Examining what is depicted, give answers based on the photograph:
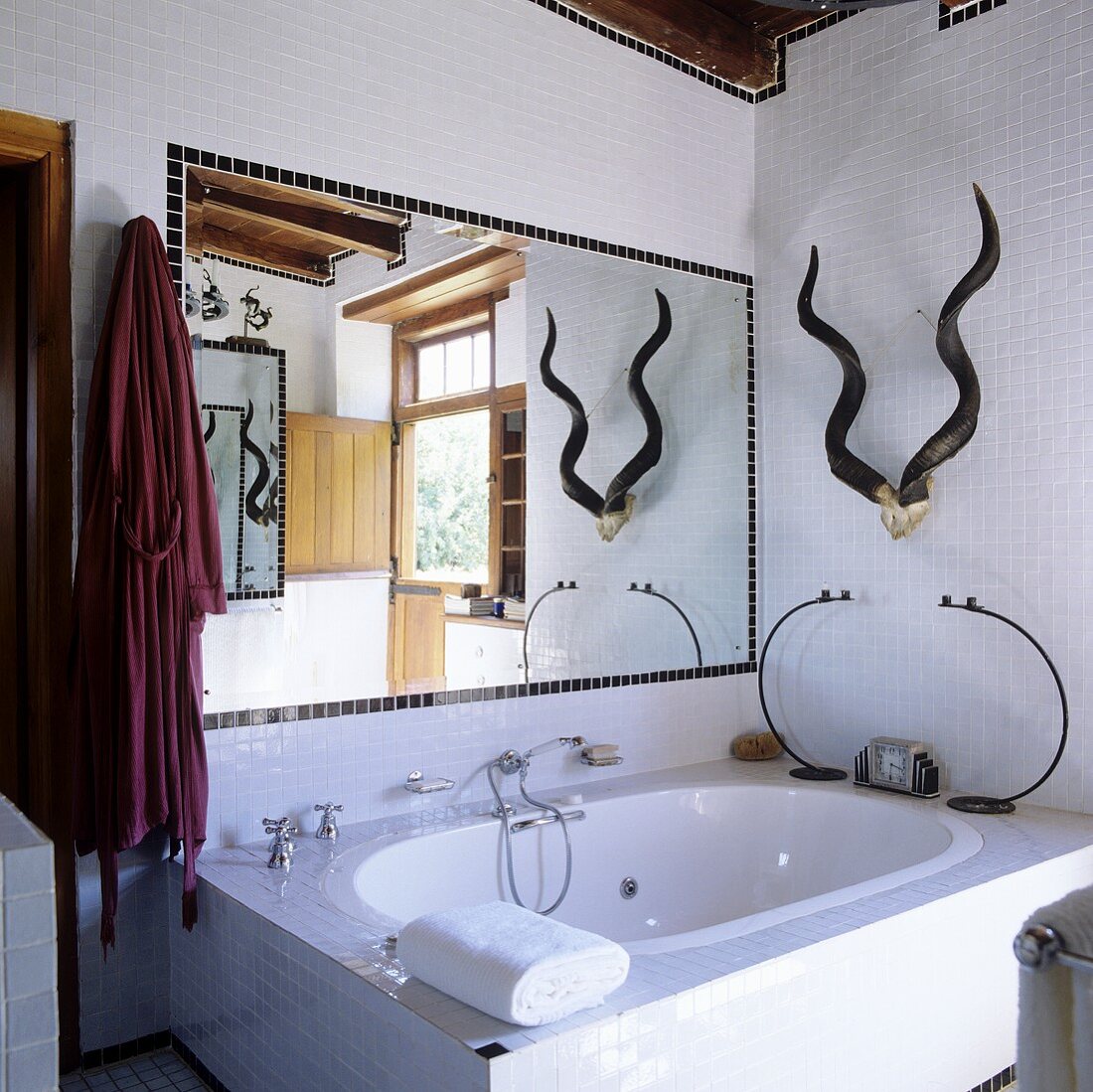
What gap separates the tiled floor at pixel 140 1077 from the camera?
7.32 feet

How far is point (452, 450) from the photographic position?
9.50ft

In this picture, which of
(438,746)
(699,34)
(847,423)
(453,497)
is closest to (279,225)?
(453,497)

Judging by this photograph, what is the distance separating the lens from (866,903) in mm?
2137

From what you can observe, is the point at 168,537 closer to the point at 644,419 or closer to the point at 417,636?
the point at 417,636

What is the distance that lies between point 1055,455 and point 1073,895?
6.97 feet

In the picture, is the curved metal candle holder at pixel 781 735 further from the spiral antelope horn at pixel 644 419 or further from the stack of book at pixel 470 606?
the stack of book at pixel 470 606

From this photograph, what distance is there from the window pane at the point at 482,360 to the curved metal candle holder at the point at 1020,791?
4.86 feet

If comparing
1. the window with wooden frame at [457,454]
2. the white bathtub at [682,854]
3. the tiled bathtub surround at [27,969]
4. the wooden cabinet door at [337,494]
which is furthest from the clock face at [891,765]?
the tiled bathtub surround at [27,969]

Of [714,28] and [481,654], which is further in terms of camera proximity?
[714,28]

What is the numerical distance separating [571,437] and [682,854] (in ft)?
4.20

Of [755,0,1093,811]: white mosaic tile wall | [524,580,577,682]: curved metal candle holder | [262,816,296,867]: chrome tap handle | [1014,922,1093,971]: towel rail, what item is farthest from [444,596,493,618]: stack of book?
[1014,922,1093,971]: towel rail

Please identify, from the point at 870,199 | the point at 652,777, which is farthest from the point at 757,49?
the point at 652,777

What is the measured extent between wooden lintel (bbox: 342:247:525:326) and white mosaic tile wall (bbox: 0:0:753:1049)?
148 millimetres

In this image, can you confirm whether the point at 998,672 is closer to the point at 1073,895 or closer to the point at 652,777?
the point at 652,777
